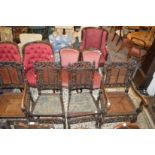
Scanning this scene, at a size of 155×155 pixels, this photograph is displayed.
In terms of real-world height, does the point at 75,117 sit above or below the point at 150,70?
below

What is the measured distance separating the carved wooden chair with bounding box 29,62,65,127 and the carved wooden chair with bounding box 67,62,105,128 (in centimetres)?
16

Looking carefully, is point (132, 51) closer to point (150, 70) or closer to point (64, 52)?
point (150, 70)

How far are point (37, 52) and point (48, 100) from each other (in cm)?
90

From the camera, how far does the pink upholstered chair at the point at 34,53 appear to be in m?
3.34

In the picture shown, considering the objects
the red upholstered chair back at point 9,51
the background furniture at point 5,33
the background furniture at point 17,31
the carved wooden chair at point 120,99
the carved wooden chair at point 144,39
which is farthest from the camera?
the background furniture at point 17,31

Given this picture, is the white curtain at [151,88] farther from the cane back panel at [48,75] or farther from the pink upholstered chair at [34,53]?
the pink upholstered chair at [34,53]

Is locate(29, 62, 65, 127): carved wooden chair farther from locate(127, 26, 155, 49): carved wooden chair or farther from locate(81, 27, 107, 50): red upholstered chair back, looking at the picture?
locate(127, 26, 155, 49): carved wooden chair

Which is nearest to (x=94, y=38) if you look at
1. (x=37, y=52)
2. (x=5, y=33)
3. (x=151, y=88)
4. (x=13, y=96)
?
(x=37, y=52)

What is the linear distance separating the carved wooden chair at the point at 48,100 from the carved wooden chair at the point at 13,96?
18 centimetres

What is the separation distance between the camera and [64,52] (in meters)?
3.37

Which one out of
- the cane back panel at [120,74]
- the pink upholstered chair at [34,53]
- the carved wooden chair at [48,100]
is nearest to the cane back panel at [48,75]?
the carved wooden chair at [48,100]

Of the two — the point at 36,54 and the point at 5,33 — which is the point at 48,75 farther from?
the point at 5,33
